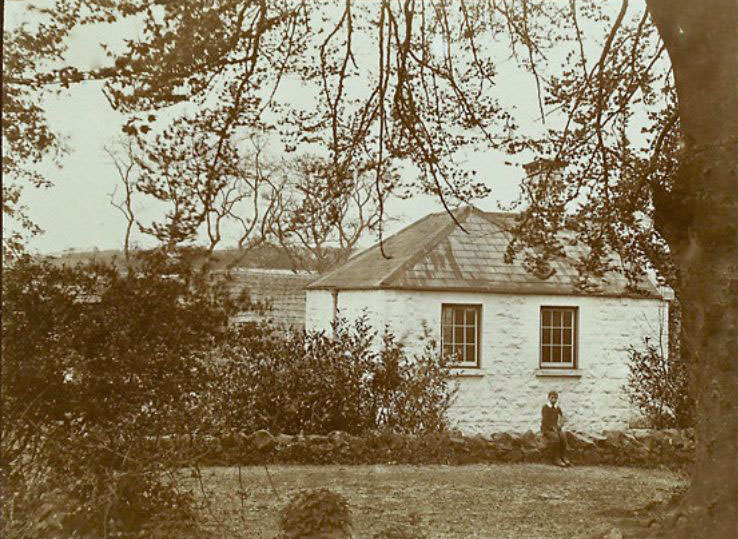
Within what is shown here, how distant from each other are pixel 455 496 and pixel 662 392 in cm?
477

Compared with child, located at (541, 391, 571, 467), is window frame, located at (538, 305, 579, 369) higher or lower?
higher

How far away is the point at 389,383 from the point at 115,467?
6.01 m

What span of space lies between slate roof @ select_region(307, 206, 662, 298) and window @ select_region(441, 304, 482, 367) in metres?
0.44

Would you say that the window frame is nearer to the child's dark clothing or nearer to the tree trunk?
the child's dark clothing

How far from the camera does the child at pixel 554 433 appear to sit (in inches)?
429

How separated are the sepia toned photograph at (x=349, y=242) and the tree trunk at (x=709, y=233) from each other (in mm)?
18

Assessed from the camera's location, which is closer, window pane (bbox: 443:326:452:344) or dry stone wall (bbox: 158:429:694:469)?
dry stone wall (bbox: 158:429:694:469)

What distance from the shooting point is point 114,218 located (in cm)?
587

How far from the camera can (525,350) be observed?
15.2 metres

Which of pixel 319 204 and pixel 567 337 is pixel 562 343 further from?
pixel 319 204

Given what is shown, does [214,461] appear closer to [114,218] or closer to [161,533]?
[161,533]

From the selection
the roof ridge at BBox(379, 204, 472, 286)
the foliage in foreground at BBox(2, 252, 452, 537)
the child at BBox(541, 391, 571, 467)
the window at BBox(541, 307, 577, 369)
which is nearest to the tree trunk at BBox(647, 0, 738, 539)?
the foliage in foreground at BBox(2, 252, 452, 537)

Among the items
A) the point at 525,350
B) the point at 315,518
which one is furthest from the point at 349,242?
the point at 315,518

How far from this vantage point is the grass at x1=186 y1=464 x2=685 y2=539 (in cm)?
717
